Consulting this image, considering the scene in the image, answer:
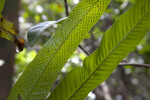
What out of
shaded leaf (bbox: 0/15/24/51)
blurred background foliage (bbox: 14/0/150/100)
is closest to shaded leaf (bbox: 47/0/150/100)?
shaded leaf (bbox: 0/15/24/51)

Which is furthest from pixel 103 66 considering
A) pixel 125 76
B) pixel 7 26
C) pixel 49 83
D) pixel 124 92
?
pixel 125 76

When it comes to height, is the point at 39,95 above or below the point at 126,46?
below

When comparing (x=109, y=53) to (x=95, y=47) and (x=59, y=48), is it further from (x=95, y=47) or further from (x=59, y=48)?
(x=95, y=47)

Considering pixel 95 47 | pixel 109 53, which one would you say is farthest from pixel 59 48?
pixel 95 47

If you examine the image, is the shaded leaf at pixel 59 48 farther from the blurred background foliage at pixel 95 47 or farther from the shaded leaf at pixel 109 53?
the blurred background foliage at pixel 95 47

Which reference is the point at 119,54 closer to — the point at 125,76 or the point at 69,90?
the point at 69,90

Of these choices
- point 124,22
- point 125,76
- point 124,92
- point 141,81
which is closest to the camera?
point 124,22

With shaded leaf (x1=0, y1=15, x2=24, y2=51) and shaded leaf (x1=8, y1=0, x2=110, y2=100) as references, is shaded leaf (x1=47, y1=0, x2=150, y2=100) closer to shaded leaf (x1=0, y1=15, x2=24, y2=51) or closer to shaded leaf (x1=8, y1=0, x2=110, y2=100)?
shaded leaf (x1=8, y1=0, x2=110, y2=100)
